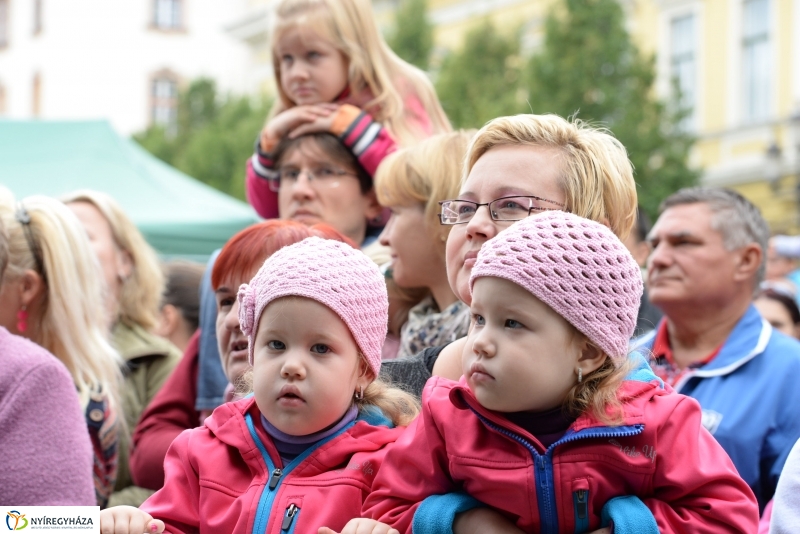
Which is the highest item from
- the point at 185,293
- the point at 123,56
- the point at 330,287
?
the point at 330,287

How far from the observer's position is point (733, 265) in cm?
456

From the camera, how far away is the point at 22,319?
385cm

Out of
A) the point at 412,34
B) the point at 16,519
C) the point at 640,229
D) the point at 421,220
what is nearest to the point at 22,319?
the point at 421,220

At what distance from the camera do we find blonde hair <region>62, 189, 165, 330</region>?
5102 millimetres

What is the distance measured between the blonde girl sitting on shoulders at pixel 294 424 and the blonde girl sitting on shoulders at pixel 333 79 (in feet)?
5.00

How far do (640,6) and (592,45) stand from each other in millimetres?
7839

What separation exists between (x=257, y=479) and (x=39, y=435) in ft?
2.73

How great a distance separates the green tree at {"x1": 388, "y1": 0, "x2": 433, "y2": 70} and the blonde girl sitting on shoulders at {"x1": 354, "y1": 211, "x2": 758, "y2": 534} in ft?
65.9

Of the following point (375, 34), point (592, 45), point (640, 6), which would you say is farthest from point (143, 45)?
point (375, 34)

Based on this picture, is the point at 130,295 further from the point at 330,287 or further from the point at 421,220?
the point at 330,287

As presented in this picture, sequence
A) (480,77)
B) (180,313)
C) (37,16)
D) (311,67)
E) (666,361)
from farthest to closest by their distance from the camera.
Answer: (37,16)
(480,77)
(180,313)
(666,361)
(311,67)

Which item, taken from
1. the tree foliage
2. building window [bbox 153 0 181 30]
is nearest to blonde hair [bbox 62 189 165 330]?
the tree foliage

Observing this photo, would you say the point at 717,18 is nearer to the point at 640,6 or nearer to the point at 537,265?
the point at 640,6

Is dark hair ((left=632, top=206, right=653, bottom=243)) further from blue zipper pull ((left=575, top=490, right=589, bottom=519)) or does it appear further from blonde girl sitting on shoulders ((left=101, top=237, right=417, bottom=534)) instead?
blue zipper pull ((left=575, top=490, right=589, bottom=519))
